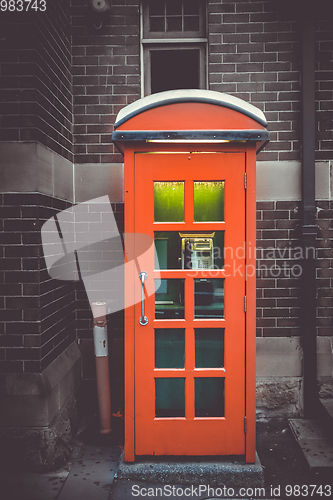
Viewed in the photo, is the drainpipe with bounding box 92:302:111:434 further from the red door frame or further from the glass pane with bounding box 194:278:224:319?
the glass pane with bounding box 194:278:224:319

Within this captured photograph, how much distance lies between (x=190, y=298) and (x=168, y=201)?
0.86 m

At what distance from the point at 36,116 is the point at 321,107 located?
119 inches

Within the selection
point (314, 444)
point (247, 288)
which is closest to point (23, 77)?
point (247, 288)

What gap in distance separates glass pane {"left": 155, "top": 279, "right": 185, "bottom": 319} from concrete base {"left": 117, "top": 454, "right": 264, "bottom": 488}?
49.4 inches

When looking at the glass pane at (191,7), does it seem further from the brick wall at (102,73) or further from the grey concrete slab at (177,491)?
the grey concrete slab at (177,491)

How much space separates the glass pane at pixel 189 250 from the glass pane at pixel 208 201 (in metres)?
0.14

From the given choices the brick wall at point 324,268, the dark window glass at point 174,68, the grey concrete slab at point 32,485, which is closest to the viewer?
the grey concrete slab at point 32,485

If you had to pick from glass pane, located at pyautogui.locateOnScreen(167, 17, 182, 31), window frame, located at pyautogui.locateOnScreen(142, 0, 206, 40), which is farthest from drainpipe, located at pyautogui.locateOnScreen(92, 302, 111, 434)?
glass pane, located at pyautogui.locateOnScreen(167, 17, 182, 31)

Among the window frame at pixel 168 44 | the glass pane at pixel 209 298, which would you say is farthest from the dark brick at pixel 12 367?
the window frame at pixel 168 44

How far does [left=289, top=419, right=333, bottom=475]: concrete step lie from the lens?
2870 mm

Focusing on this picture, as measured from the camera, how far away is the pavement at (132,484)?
102 inches

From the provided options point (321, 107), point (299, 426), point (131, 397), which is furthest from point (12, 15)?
point (299, 426)

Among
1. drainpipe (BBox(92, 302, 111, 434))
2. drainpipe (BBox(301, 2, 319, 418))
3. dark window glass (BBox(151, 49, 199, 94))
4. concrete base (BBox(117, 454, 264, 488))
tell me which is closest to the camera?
concrete base (BBox(117, 454, 264, 488))

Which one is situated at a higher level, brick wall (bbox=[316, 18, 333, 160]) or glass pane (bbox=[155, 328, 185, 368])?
brick wall (bbox=[316, 18, 333, 160])
